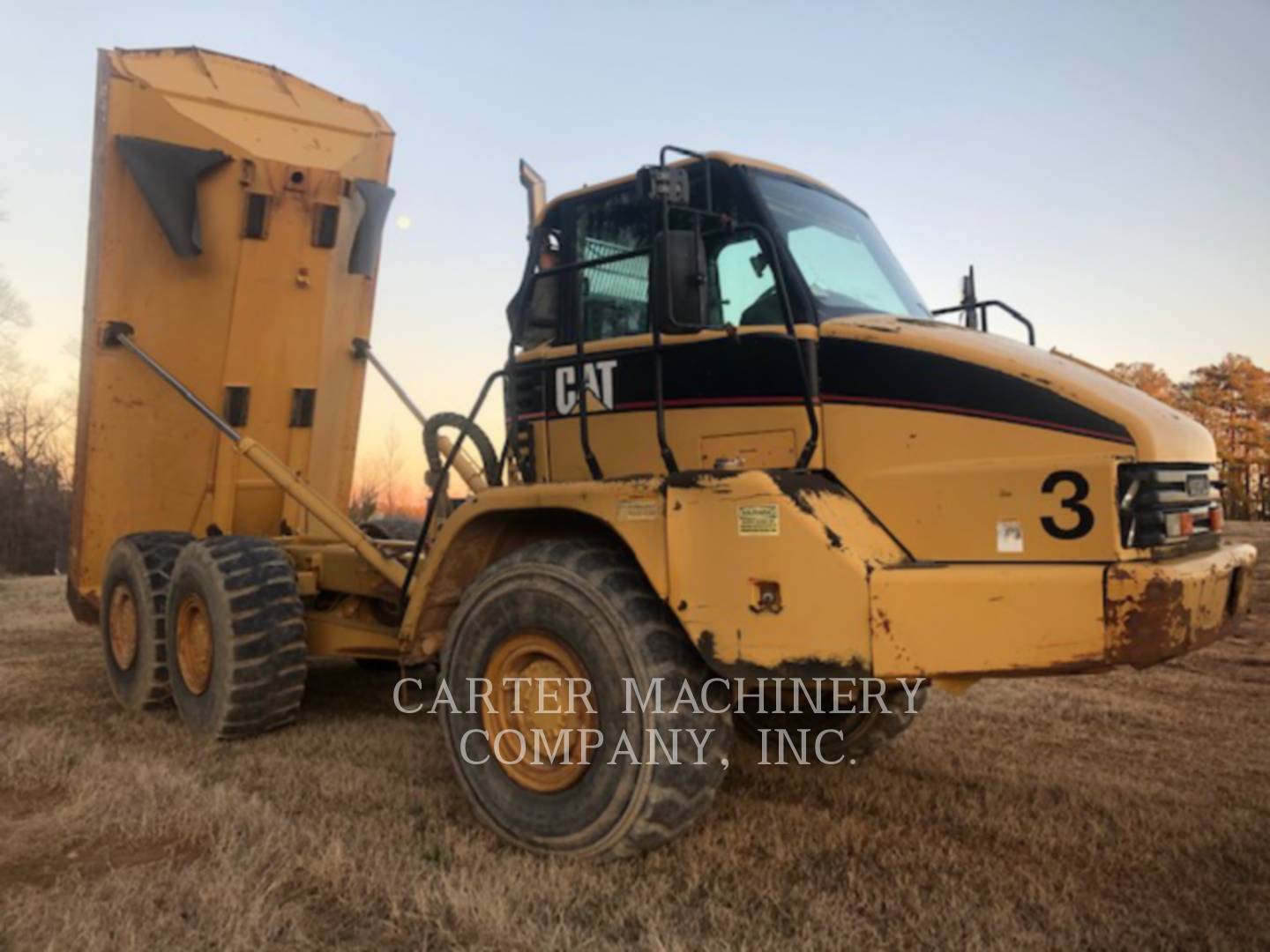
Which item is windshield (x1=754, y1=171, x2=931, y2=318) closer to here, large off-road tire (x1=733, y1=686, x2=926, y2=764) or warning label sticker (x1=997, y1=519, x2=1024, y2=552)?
warning label sticker (x1=997, y1=519, x2=1024, y2=552)

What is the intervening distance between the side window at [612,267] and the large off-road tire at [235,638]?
2.71m

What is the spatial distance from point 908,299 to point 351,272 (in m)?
4.59

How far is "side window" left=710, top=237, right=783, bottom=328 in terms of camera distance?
13.4 feet

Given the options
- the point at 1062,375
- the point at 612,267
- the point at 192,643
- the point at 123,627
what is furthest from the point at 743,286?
the point at 123,627

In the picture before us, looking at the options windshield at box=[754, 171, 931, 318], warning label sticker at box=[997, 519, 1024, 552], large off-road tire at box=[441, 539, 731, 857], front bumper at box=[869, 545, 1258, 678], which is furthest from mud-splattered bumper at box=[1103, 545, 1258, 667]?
windshield at box=[754, 171, 931, 318]

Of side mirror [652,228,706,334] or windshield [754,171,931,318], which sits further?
windshield [754,171,931,318]

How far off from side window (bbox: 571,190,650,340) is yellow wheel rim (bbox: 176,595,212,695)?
10.6 feet

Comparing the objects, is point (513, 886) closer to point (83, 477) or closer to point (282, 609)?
point (282, 609)

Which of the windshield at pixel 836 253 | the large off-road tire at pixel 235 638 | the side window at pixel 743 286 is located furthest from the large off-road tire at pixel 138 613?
the windshield at pixel 836 253

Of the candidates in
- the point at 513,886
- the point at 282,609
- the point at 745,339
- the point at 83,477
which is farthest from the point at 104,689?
the point at 745,339

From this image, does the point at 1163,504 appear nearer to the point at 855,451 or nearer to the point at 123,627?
the point at 855,451

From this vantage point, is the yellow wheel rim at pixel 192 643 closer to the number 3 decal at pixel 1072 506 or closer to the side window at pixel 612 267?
the side window at pixel 612 267

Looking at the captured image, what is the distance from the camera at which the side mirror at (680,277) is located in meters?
3.72

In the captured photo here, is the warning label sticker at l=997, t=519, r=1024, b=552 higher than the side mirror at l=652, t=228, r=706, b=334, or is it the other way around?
the side mirror at l=652, t=228, r=706, b=334
